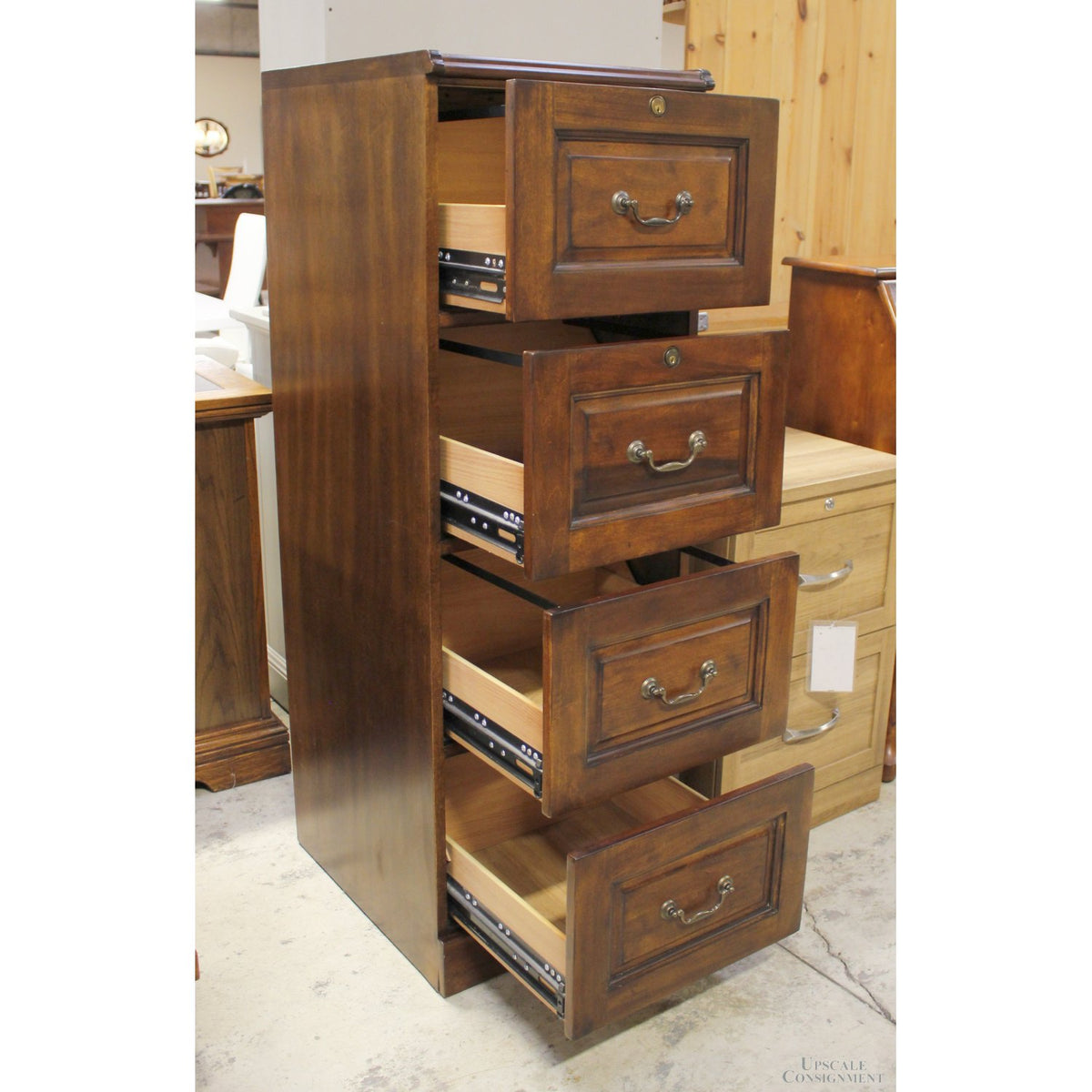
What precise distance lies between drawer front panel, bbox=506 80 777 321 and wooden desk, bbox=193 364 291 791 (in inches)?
38.6

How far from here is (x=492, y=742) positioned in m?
1.50

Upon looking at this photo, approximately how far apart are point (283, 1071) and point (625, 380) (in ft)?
3.24

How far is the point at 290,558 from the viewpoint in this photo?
6.21 feet

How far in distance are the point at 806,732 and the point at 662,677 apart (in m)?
0.69

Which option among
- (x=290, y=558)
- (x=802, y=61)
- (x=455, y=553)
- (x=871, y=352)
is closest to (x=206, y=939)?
(x=290, y=558)

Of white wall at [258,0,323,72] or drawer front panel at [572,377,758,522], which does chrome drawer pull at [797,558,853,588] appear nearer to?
drawer front panel at [572,377,758,522]

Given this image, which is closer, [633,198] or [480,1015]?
[633,198]

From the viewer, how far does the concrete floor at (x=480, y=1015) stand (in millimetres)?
1521

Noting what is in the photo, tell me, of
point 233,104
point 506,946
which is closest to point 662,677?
point 506,946

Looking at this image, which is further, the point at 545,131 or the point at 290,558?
the point at 290,558

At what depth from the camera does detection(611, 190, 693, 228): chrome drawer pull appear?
1298 millimetres

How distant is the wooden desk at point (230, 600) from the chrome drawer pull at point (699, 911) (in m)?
1.05

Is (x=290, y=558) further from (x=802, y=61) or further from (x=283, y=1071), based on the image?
(x=802, y=61)

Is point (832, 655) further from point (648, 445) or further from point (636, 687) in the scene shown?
point (648, 445)
